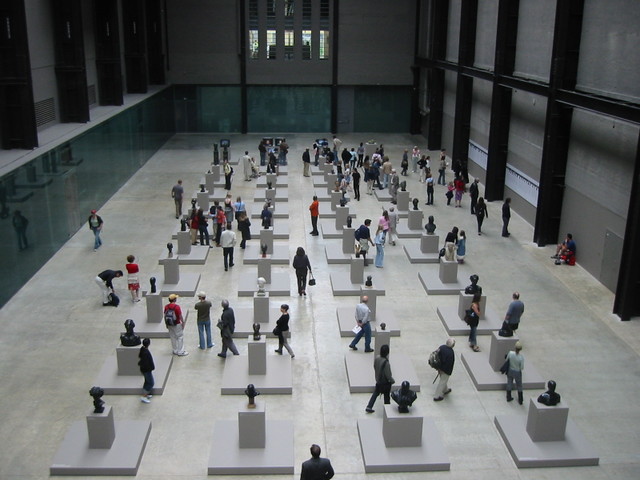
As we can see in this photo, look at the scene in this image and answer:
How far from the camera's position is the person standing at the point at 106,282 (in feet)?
53.5

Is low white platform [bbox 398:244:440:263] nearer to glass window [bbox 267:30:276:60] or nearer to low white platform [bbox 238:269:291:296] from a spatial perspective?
low white platform [bbox 238:269:291:296]

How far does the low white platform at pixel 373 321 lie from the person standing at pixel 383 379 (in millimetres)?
2700

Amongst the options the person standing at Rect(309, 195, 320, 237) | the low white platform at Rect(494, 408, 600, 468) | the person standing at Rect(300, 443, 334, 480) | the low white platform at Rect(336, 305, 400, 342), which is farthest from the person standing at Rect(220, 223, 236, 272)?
the person standing at Rect(300, 443, 334, 480)

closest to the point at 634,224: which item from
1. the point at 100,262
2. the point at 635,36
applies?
the point at 635,36

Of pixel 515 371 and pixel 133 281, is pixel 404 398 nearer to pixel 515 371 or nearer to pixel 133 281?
pixel 515 371

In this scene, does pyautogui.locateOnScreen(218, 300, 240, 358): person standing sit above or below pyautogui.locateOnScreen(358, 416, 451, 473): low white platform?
above

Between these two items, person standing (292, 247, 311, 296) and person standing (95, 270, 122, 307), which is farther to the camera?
person standing (292, 247, 311, 296)

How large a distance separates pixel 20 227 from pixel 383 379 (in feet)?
36.3

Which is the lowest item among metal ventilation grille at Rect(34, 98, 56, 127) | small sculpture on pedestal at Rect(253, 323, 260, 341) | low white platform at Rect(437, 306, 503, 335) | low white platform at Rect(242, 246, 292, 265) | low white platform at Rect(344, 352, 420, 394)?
low white platform at Rect(344, 352, 420, 394)

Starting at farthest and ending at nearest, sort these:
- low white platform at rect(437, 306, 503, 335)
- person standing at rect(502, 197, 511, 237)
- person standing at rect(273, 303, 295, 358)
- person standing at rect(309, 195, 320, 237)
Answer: person standing at rect(309, 195, 320, 237) → person standing at rect(502, 197, 511, 237) → low white platform at rect(437, 306, 503, 335) → person standing at rect(273, 303, 295, 358)

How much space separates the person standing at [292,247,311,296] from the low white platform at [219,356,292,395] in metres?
3.38

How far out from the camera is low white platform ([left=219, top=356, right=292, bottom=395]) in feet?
41.8

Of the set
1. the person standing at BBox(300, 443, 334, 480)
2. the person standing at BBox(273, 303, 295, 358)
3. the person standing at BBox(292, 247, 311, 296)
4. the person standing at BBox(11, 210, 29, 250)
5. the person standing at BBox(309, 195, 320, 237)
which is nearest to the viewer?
the person standing at BBox(300, 443, 334, 480)

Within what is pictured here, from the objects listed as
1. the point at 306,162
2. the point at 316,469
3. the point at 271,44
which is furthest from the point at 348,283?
the point at 271,44
